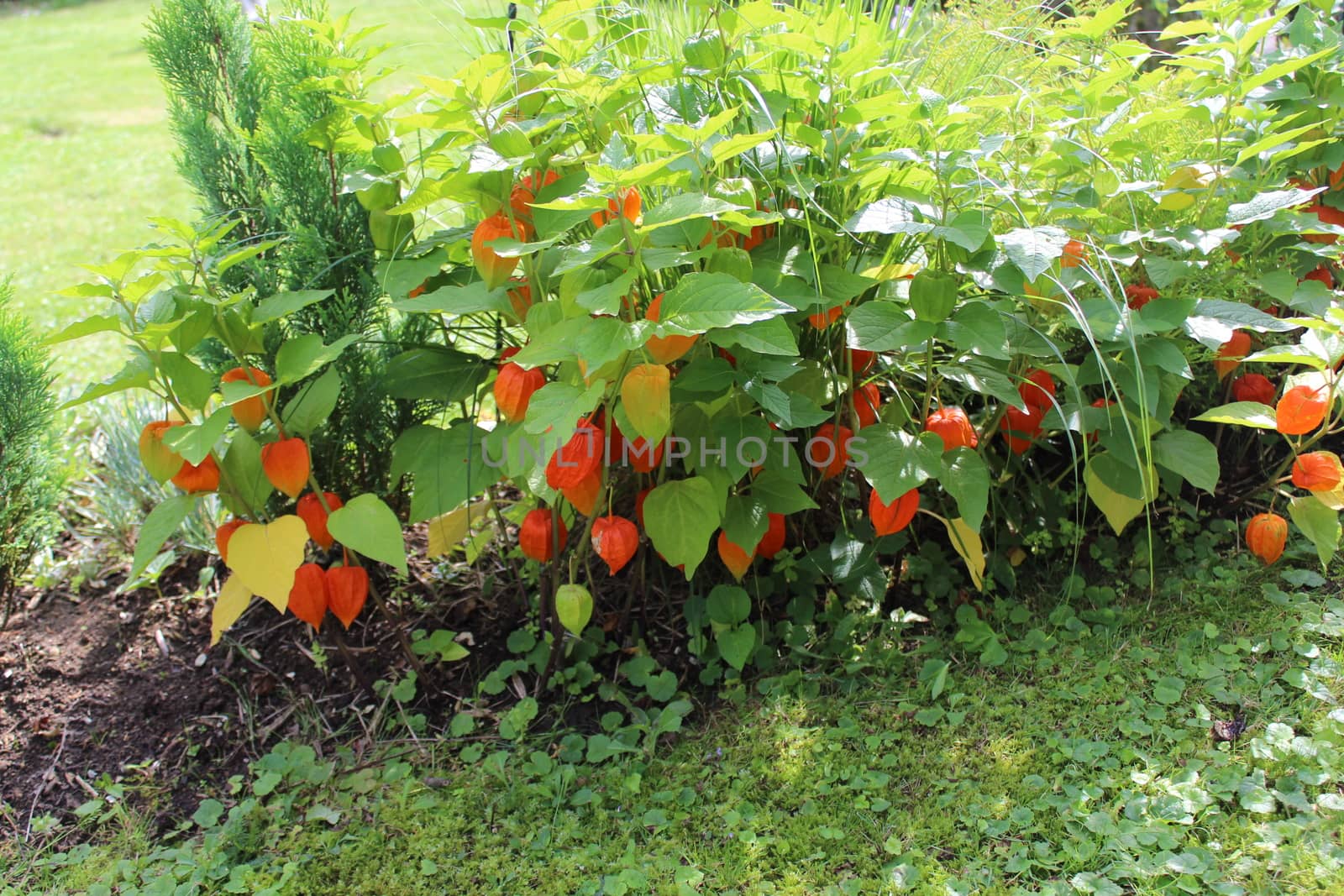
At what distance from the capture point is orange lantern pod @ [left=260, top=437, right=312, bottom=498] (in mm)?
1553

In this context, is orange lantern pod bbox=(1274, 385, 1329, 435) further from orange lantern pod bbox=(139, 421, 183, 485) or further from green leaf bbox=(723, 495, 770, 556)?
orange lantern pod bbox=(139, 421, 183, 485)

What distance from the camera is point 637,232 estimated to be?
126cm

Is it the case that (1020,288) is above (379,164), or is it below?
below

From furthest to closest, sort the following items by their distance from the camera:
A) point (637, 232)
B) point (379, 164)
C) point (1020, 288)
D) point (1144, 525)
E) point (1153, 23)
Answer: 1. point (1153, 23)
2. point (1144, 525)
3. point (379, 164)
4. point (1020, 288)
5. point (637, 232)

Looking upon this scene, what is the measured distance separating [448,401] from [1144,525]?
4.49 ft

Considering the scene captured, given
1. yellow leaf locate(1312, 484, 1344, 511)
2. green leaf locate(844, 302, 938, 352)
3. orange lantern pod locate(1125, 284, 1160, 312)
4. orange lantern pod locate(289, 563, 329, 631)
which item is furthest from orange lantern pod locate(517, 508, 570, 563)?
yellow leaf locate(1312, 484, 1344, 511)

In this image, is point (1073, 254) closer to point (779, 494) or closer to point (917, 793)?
point (779, 494)

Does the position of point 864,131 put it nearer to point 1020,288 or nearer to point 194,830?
point 1020,288

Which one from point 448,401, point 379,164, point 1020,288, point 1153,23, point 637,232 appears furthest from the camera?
point 1153,23

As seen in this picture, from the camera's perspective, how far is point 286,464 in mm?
1553

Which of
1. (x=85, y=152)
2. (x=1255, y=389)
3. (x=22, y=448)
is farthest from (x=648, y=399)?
(x=85, y=152)

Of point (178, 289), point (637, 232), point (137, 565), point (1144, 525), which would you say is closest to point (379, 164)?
point (178, 289)

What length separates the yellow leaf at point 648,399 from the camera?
4.22 ft

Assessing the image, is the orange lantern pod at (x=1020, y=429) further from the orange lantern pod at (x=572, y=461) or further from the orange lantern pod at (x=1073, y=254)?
the orange lantern pod at (x=572, y=461)
